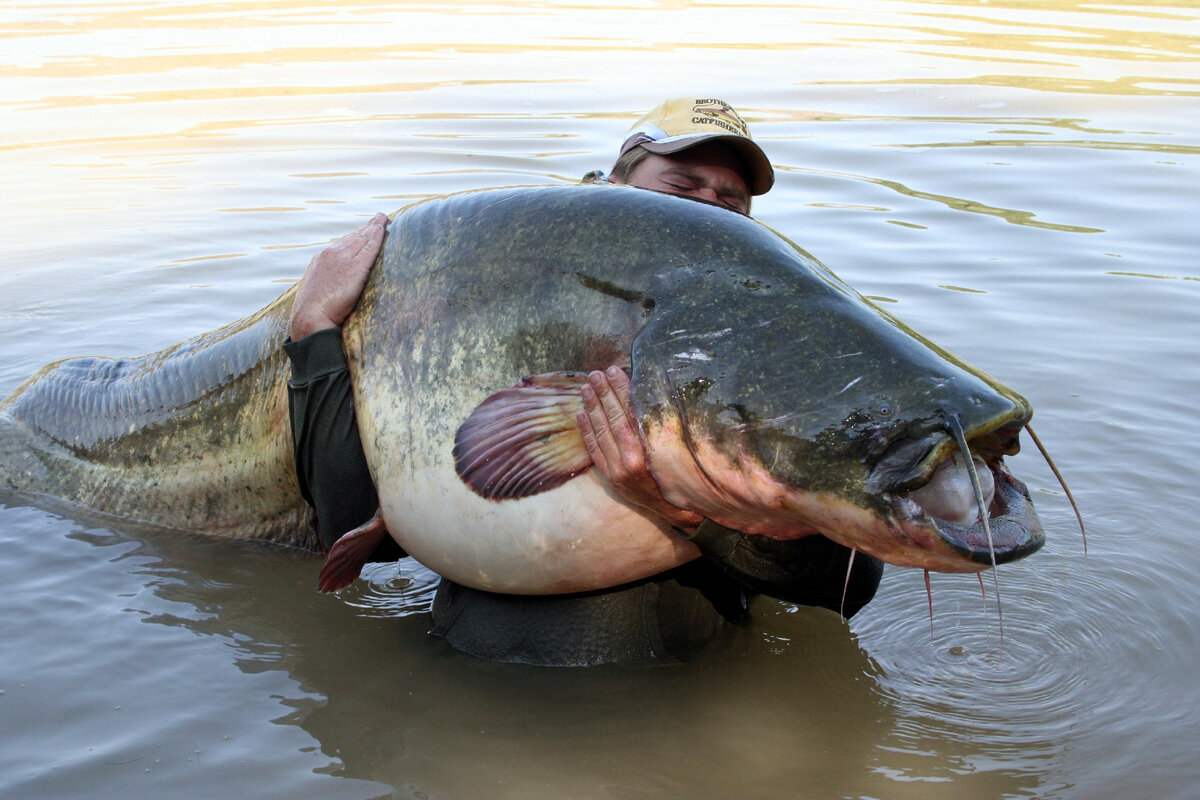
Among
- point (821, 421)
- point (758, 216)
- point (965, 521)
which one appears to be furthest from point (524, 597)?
point (758, 216)

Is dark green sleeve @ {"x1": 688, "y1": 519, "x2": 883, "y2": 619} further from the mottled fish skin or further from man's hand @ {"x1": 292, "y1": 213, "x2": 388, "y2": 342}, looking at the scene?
the mottled fish skin

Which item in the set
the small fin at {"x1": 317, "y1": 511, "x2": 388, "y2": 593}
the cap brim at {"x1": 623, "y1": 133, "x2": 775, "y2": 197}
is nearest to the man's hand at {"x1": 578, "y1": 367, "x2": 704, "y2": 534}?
the small fin at {"x1": 317, "y1": 511, "x2": 388, "y2": 593}

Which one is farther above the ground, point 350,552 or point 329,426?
point 329,426

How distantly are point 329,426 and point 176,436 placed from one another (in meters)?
0.90

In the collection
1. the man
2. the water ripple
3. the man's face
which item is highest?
the man's face

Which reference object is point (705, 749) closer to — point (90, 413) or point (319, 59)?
point (90, 413)

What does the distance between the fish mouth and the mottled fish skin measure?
1.75 meters

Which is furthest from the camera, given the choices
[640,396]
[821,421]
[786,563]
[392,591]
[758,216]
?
[758,216]

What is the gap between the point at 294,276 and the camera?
6629 mm

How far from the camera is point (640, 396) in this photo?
245 cm

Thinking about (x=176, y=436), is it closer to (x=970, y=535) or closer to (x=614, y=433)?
(x=614, y=433)

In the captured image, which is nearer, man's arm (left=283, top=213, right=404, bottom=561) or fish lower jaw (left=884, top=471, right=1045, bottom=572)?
fish lower jaw (left=884, top=471, right=1045, bottom=572)

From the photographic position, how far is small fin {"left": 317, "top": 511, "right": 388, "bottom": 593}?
2871mm

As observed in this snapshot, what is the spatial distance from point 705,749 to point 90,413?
228 centimetres
